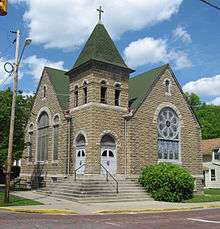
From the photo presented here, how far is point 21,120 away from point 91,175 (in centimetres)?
877

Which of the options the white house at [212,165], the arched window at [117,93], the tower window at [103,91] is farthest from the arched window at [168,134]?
the white house at [212,165]

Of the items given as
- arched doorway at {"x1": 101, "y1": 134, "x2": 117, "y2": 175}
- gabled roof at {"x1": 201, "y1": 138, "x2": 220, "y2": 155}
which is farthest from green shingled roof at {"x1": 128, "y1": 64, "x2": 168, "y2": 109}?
gabled roof at {"x1": 201, "y1": 138, "x2": 220, "y2": 155}

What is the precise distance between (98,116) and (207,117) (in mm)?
49390

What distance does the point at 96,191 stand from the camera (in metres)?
23.5

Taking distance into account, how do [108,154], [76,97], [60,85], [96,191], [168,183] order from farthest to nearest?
1. [60,85]
2. [76,97]
3. [108,154]
4. [168,183]
5. [96,191]

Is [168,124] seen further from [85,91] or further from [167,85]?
[85,91]

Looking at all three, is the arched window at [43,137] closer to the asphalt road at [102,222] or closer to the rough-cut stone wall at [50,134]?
the rough-cut stone wall at [50,134]

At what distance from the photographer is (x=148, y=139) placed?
28953mm

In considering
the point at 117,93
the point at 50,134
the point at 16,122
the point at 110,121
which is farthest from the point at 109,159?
the point at 16,122

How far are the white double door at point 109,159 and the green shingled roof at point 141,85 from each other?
409 cm

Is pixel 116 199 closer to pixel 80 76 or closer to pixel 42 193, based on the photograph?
pixel 42 193

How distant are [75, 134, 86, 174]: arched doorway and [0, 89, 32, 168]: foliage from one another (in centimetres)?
506

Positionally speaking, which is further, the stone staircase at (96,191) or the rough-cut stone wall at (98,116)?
the rough-cut stone wall at (98,116)

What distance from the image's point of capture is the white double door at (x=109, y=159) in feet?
88.9
